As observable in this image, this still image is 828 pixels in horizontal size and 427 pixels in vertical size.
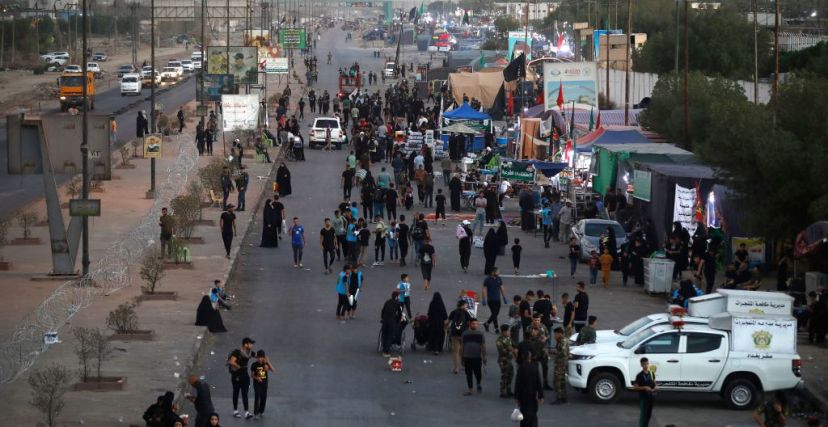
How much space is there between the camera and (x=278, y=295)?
2861cm

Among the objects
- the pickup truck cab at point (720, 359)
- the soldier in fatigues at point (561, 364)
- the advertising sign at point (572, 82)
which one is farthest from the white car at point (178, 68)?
the pickup truck cab at point (720, 359)

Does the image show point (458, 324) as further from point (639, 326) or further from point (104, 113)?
point (104, 113)

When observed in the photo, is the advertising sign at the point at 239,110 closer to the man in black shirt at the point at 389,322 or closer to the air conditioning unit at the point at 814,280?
the air conditioning unit at the point at 814,280

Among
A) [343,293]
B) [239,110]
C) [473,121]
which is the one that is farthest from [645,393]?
[239,110]

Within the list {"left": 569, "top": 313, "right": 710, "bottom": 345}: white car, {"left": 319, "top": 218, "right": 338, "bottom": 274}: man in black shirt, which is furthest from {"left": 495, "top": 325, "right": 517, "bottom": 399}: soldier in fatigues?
{"left": 319, "top": 218, "right": 338, "bottom": 274}: man in black shirt

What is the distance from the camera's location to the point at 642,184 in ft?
113

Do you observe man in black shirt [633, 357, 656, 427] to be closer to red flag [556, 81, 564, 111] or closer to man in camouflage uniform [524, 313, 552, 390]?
man in camouflage uniform [524, 313, 552, 390]

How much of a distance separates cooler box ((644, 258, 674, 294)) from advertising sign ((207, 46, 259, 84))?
42.6 metres

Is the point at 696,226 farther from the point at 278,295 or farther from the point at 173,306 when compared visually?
the point at 173,306

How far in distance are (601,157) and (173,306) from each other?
664 inches

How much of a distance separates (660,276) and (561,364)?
386 inches

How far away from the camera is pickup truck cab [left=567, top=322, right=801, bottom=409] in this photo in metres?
19.8

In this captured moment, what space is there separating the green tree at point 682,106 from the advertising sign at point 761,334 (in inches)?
887

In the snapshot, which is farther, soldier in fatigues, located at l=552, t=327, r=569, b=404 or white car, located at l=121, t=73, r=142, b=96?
white car, located at l=121, t=73, r=142, b=96
